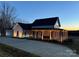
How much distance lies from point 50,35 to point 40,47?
34cm

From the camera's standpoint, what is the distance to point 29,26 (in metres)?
10.5

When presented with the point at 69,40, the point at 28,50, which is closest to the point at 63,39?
the point at 69,40

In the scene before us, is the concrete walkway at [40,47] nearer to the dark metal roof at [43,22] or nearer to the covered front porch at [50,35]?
the covered front porch at [50,35]

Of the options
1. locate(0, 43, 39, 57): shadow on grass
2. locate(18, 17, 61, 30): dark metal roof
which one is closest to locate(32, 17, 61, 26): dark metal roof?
locate(18, 17, 61, 30): dark metal roof

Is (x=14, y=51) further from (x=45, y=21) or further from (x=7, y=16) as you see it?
(x=45, y=21)

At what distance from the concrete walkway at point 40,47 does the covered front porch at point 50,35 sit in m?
0.14

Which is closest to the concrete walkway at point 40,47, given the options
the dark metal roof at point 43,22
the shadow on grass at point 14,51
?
the shadow on grass at point 14,51

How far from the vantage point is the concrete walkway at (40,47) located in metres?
10.2

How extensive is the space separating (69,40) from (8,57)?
137cm

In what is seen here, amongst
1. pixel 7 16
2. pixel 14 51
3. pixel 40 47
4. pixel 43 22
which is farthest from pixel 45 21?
pixel 14 51

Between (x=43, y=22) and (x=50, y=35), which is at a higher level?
(x=43, y=22)

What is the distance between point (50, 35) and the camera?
1039 centimetres

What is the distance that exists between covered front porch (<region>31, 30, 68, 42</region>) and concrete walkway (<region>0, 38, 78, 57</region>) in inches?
5.5

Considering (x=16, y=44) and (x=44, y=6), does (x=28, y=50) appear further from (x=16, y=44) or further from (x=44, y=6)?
(x=44, y=6)
